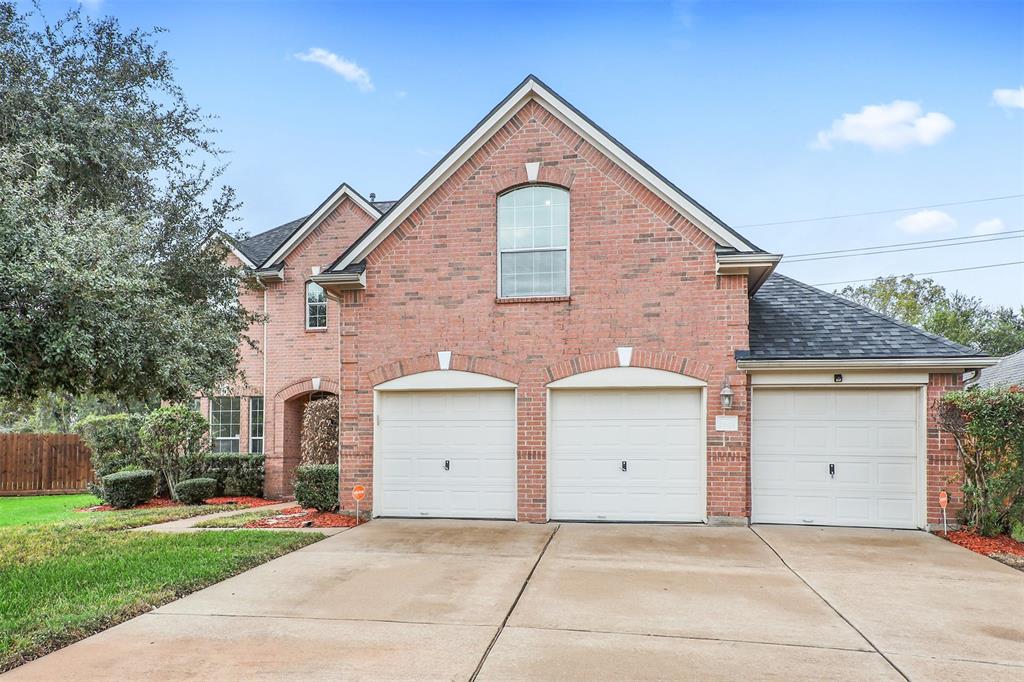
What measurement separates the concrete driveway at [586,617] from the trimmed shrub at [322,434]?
569cm

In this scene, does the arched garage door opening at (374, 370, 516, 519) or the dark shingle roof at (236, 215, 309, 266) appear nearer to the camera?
the arched garage door opening at (374, 370, 516, 519)

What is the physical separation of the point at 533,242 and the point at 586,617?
6711 mm

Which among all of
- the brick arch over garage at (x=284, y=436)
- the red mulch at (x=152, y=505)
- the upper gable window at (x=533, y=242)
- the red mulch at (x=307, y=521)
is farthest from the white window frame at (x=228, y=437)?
the upper gable window at (x=533, y=242)

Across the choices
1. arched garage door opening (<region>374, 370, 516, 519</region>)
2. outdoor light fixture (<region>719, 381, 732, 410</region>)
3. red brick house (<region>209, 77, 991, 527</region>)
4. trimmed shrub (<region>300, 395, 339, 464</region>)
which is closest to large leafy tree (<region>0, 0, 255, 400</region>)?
trimmed shrub (<region>300, 395, 339, 464</region>)

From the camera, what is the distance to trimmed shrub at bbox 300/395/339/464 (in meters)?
14.3

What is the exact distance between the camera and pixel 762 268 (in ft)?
33.6

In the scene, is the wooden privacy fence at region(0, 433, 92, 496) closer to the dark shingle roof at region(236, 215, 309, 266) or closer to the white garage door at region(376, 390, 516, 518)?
the dark shingle roof at region(236, 215, 309, 266)

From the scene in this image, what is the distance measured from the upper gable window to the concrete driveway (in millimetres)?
4320

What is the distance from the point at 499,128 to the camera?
1094cm

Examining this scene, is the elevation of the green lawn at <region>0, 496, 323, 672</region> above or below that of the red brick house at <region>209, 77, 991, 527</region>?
below

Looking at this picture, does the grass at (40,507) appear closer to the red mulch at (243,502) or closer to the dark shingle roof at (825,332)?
the red mulch at (243,502)

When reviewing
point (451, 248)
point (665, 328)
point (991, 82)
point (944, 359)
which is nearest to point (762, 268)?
point (665, 328)

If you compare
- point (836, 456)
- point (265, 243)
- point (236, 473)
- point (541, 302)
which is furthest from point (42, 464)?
point (836, 456)

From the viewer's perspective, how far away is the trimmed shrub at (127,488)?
1407 cm
